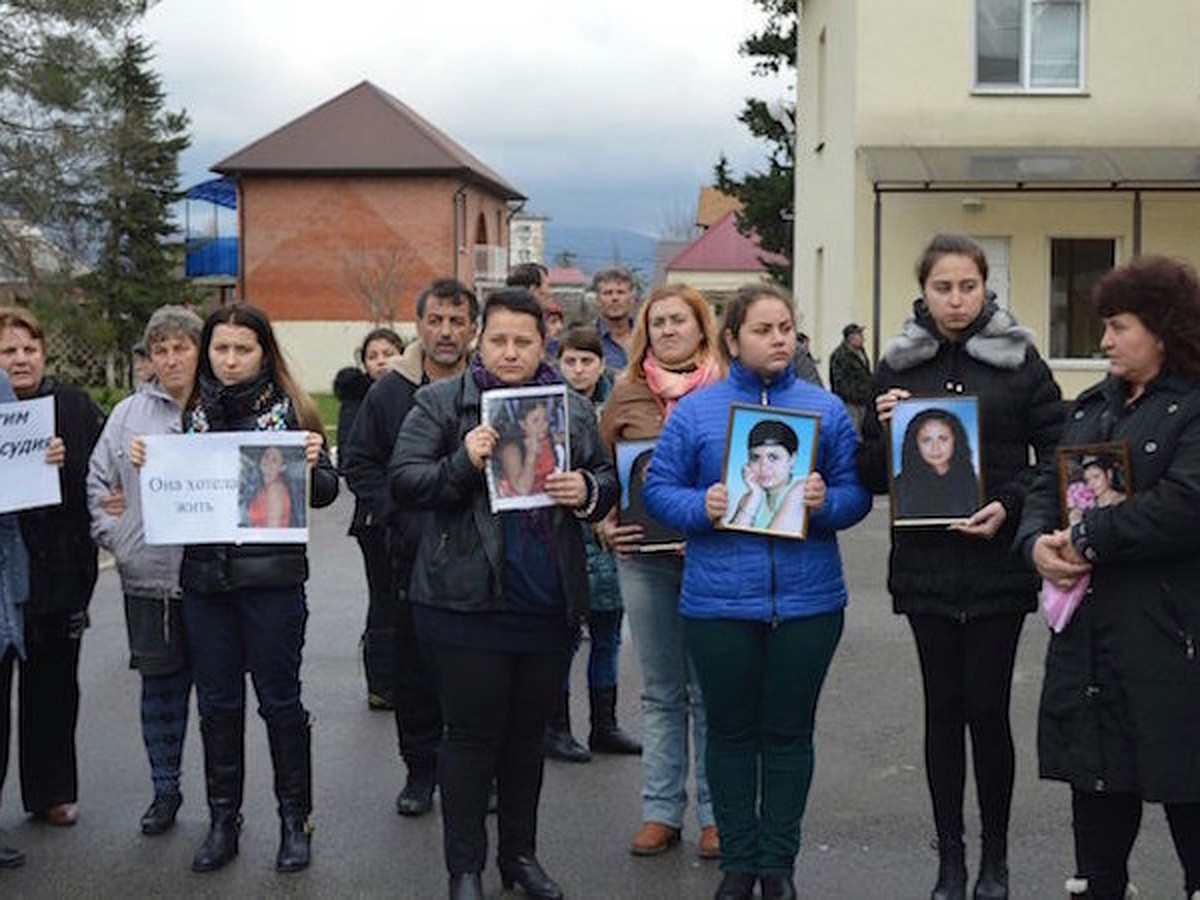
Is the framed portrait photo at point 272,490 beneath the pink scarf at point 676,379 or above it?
beneath

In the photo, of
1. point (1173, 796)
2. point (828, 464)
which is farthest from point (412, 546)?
point (1173, 796)

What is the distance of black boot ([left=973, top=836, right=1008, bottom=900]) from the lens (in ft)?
18.4

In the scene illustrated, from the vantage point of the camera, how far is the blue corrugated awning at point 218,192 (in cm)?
6994

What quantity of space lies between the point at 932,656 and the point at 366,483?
2.52 meters

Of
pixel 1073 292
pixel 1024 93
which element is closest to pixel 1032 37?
pixel 1024 93

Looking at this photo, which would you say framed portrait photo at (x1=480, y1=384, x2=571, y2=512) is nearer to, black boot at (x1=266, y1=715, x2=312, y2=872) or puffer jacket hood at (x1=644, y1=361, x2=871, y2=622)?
puffer jacket hood at (x1=644, y1=361, x2=871, y2=622)

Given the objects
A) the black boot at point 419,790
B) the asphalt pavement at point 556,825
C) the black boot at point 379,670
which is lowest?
the asphalt pavement at point 556,825

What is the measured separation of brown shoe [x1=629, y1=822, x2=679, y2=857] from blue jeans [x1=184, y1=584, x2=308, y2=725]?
1405 mm

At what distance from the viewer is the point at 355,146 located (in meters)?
66.8

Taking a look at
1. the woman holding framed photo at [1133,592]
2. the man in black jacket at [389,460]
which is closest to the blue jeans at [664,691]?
the man in black jacket at [389,460]

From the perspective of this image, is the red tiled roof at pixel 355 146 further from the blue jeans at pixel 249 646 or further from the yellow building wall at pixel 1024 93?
the blue jeans at pixel 249 646

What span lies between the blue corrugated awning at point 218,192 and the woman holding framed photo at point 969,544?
66303 mm

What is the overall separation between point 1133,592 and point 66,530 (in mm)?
4143

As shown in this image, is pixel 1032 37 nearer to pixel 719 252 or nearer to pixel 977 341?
pixel 977 341
